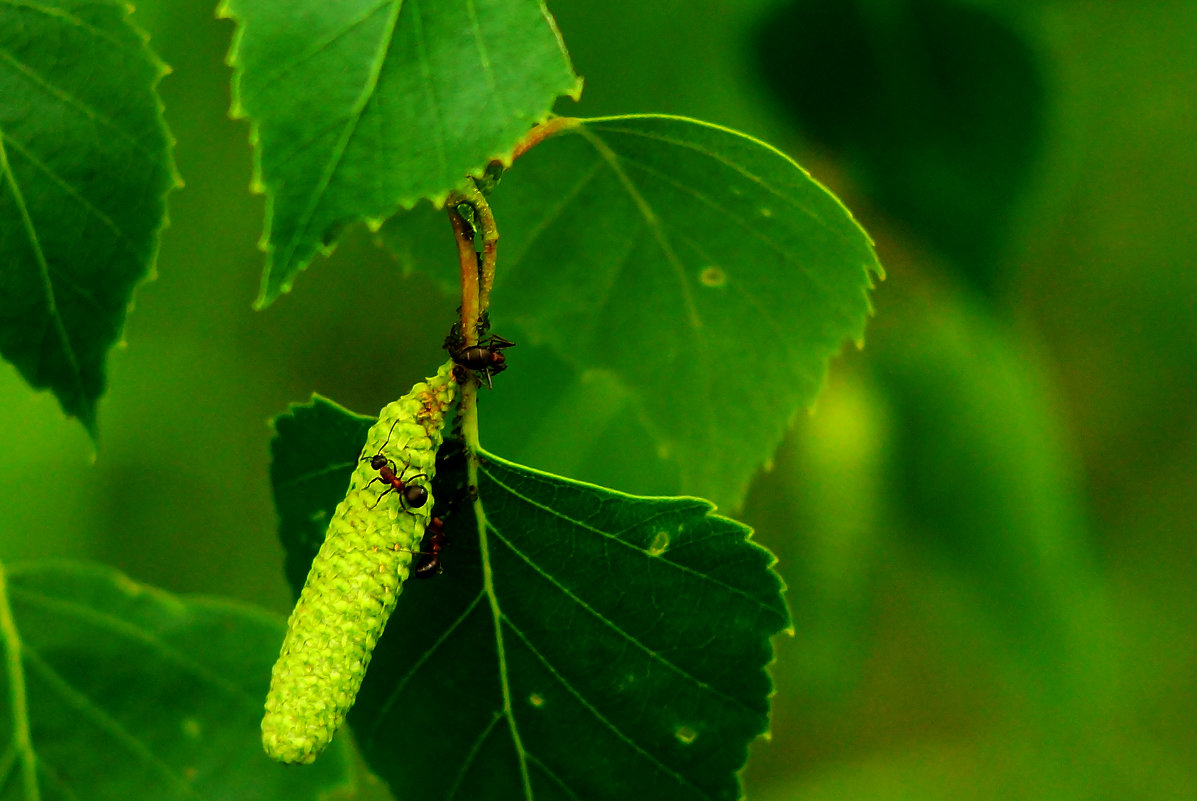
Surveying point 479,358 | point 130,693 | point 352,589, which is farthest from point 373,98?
point 130,693

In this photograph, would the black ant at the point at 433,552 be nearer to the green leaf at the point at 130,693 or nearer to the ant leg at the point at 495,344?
the ant leg at the point at 495,344

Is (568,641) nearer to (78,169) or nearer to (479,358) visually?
(479,358)

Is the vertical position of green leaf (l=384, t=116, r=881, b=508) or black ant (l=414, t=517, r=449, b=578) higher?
green leaf (l=384, t=116, r=881, b=508)

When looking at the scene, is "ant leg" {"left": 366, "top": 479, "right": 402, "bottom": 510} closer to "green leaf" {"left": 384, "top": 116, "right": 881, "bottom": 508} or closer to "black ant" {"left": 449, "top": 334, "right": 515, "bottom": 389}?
"black ant" {"left": 449, "top": 334, "right": 515, "bottom": 389}

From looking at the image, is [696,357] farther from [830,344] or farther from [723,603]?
[723,603]

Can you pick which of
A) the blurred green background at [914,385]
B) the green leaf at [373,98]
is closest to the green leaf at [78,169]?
the green leaf at [373,98]

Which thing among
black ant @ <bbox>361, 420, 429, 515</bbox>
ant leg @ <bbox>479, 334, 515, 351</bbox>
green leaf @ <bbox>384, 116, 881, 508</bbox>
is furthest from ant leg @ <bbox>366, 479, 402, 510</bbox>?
green leaf @ <bbox>384, 116, 881, 508</bbox>
